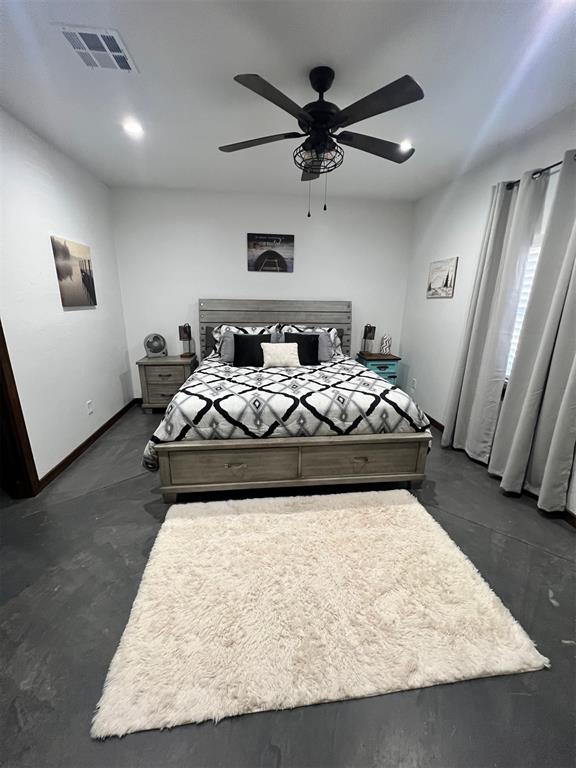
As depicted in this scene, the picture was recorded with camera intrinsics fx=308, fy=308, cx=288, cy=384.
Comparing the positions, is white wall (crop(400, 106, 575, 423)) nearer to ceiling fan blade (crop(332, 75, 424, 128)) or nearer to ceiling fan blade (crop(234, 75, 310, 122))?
ceiling fan blade (crop(332, 75, 424, 128))

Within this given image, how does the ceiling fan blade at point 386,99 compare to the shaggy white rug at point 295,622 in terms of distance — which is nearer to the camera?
the shaggy white rug at point 295,622

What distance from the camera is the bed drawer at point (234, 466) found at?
212 centimetres

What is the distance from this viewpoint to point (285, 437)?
219 cm

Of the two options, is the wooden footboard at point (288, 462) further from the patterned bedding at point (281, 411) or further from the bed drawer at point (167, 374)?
the bed drawer at point (167, 374)

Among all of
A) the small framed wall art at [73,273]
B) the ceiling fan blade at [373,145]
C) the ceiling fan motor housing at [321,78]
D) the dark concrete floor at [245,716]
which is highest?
the ceiling fan motor housing at [321,78]

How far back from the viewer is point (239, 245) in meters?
3.85

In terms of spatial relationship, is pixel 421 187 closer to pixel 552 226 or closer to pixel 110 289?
pixel 552 226

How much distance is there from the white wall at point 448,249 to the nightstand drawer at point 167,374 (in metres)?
2.91

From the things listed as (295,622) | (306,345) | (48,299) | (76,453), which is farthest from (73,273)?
(295,622)

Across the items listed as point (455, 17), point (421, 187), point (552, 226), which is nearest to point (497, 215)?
point (552, 226)

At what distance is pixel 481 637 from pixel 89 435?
3.30m

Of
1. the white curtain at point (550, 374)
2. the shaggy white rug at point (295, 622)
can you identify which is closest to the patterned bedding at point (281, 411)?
the shaggy white rug at point (295, 622)

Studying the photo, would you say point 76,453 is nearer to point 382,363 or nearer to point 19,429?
point 19,429

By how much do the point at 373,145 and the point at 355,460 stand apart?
2014 mm
